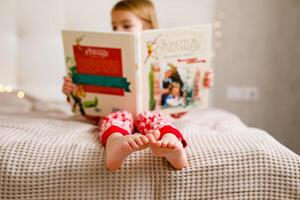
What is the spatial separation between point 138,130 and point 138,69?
0.63 ft

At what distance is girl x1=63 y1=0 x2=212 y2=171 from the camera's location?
3.31ft

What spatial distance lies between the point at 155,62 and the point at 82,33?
9.8 inches

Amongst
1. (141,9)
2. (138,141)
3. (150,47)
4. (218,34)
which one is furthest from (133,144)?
(218,34)

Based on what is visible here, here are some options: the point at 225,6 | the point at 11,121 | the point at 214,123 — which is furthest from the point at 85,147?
the point at 225,6

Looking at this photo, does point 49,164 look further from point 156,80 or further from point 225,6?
point 225,6

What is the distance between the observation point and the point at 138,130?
52.6 inches

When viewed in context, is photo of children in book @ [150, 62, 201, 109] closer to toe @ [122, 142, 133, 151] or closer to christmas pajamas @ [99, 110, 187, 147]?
christmas pajamas @ [99, 110, 187, 147]

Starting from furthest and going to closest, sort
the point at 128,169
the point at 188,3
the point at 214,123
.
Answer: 1. the point at 188,3
2. the point at 214,123
3. the point at 128,169

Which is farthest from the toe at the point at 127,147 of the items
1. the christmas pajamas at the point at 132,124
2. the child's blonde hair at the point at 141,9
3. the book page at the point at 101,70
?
the child's blonde hair at the point at 141,9

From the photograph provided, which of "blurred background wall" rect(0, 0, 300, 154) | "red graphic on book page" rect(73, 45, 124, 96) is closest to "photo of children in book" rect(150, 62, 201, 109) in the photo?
"red graphic on book page" rect(73, 45, 124, 96)

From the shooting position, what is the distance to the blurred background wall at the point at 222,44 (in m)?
1.97

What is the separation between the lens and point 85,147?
3.75ft

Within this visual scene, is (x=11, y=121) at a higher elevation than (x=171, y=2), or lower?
lower

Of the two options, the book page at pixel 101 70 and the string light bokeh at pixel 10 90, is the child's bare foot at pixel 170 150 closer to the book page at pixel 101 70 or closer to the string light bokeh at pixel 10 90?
the book page at pixel 101 70
